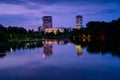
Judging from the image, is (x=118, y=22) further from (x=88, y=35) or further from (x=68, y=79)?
(x=68, y=79)

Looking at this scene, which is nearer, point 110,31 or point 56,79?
point 56,79

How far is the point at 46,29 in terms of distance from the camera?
7407 inches

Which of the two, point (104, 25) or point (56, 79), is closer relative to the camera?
point (56, 79)

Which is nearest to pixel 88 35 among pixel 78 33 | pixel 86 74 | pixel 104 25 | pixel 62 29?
pixel 104 25

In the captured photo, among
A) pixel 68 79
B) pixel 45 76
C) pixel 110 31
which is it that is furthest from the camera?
pixel 110 31

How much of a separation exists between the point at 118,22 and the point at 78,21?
111992mm

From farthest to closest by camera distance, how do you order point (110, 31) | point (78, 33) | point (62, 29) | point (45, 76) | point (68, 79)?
point (62, 29) < point (78, 33) < point (110, 31) < point (45, 76) < point (68, 79)

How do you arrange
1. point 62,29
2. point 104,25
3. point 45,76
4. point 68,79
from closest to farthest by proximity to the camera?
point 68,79, point 45,76, point 104,25, point 62,29

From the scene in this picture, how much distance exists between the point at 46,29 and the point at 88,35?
4016 inches

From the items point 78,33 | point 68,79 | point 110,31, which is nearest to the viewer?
point 68,79

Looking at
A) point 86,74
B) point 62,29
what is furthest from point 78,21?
point 86,74

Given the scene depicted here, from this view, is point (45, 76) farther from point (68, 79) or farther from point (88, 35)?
point (88, 35)

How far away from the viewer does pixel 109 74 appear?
15961 millimetres

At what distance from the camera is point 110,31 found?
7675 centimetres
